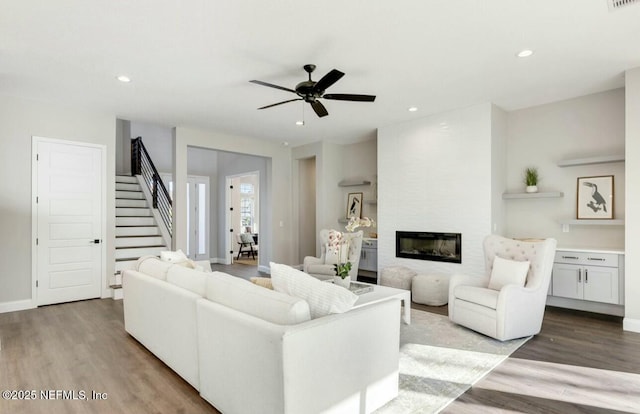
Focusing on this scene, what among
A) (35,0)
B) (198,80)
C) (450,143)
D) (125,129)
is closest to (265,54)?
(198,80)

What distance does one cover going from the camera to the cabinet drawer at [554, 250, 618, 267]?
4211 millimetres

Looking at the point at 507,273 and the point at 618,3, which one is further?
the point at 507,273

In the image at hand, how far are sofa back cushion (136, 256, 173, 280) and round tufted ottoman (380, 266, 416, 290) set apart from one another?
3427mm

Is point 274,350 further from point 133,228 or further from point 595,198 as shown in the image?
point 133,228

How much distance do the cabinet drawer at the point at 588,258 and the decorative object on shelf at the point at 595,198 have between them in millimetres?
590

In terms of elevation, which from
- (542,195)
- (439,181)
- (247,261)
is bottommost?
(247,261)

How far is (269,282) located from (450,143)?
13.1 feet

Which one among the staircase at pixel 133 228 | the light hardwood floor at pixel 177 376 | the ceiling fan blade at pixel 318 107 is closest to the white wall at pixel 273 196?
the staircase at pixel 133 228

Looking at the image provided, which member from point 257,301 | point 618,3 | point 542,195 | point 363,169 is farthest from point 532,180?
point 257,301

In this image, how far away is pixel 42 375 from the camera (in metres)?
2.79

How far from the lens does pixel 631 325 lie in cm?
381

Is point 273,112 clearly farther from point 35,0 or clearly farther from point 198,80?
point 35,0

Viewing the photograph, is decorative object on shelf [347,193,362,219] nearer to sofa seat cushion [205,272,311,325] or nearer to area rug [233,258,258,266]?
area rug [233,258,258,266]

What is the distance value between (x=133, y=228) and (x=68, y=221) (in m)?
1.81
